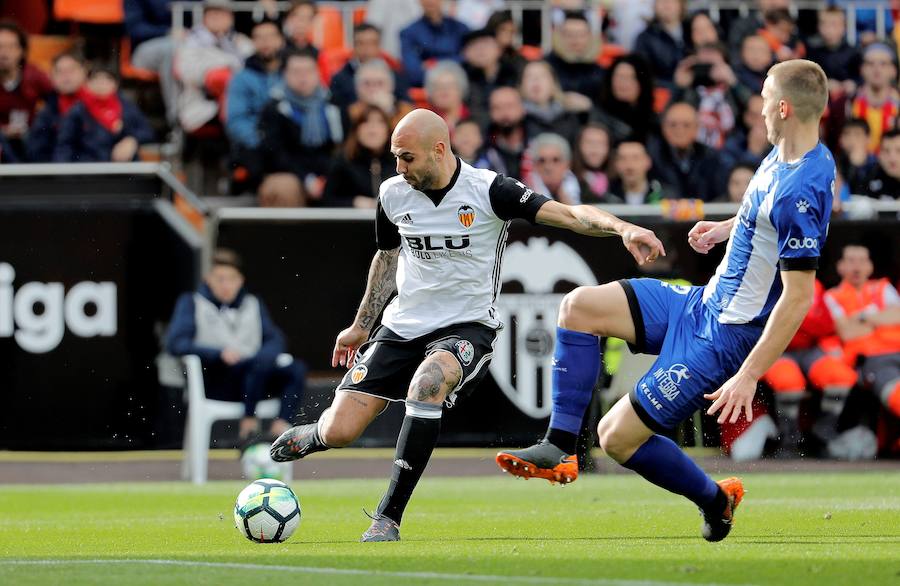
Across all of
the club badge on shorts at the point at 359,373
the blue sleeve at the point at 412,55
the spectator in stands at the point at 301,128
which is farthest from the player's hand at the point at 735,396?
the blue sleeve at the point at 412,55

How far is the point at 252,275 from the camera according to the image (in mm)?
14656

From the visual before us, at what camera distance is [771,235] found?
752 centimetres

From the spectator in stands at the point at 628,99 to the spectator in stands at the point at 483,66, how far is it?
99 cm

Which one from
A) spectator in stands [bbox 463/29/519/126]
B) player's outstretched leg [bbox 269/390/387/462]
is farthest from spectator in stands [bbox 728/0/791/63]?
player's outstretched leg [bbox 269/390/387/462]

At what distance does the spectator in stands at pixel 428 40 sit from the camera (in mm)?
17484

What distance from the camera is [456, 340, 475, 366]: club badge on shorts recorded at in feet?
26.6

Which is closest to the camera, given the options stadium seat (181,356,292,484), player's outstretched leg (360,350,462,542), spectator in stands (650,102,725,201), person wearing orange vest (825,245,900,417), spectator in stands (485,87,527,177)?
player's outstretched leg (360,350,462,542)

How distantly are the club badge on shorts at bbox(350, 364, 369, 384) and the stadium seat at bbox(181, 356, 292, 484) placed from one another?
194 inches

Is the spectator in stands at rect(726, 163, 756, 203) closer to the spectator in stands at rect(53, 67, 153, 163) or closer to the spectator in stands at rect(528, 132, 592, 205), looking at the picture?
the spectator in stands at rect(528, 132, 592, 205)

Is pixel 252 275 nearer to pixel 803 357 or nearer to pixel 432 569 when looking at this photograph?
pixel 803 357

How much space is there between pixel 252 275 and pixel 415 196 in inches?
254

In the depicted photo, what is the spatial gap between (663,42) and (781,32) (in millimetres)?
1607

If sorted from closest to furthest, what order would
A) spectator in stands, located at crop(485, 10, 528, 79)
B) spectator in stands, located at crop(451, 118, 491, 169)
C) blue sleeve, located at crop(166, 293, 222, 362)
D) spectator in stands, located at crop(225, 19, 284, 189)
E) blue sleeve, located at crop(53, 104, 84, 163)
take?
blue sleeve, located at crop(166, 293, 222, 362) < blue sleeve, located at crop(53, 104, 84, 163) < spectator in stands, located at crop(451, 118, 491, 169) < spectator in stands, located at crop(225, 19, 284, 189) < spectator in stands, located at crop(485, 10, 528, 79)

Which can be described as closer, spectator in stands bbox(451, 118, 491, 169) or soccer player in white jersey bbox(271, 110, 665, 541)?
soccer player in white jersey bbox(271, 110, 665, 541)
